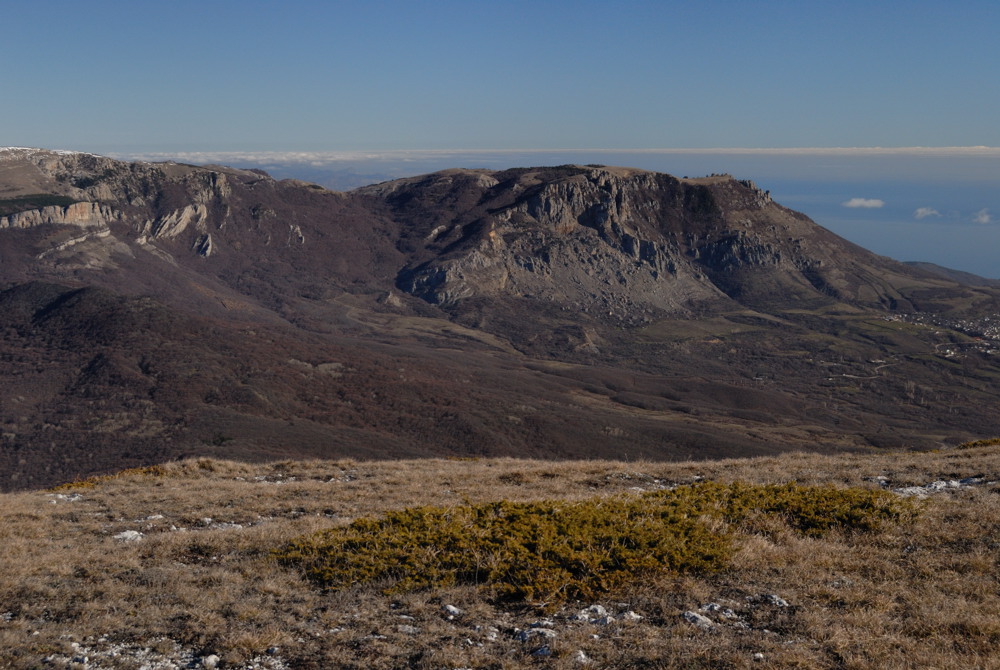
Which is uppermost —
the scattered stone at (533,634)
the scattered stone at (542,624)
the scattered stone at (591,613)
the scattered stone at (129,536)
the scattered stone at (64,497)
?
the scattered stone at (533,634)

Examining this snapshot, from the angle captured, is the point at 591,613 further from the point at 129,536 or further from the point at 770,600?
the point at 129,536

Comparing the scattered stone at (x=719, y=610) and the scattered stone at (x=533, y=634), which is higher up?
the scattered stone at (x=719, y=610)

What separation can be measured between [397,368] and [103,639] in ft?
391

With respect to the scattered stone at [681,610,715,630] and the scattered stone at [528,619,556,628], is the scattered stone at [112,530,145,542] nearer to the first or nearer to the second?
the scattered stone at [528,619,556,628]

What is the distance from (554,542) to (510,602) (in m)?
1.75

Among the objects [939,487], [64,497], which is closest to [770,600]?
[939,487]

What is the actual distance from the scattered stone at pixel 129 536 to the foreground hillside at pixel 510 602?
4 cm

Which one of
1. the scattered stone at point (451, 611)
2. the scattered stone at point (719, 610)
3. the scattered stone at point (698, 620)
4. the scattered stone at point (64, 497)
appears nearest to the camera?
the scattered stone at point (698, 620)

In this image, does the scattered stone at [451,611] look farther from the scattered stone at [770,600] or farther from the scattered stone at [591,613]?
the scattered stone at [770,600]

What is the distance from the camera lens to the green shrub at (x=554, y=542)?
11734 millimetres

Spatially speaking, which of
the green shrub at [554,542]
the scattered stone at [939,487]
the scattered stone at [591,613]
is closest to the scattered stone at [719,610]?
the green shrub at [554,542]

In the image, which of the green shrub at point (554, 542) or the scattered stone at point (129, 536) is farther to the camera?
the scattered stone at point (129, 536)

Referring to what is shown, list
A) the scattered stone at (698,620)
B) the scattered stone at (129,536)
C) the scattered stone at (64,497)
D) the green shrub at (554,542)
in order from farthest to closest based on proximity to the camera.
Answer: the scattered stone at (64,497), the scattered stone at (129,536), the green shrub at (554,542), the scattered stone at (698,620)

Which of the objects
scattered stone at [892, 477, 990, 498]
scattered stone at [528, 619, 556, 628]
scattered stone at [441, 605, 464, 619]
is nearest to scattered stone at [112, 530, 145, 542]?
scattered stone at [441, 605, 464, 619]
